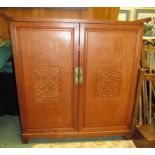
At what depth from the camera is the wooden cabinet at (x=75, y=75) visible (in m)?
1.42

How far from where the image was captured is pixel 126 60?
1.55 meters

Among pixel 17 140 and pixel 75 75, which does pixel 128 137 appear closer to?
pixel 75 75

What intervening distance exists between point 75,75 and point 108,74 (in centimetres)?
32

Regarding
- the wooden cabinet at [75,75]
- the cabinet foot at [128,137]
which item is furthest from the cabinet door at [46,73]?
the cabinet foot at [128,137]

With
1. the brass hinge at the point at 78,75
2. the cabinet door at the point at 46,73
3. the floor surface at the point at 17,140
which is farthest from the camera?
the floor surface at the point at 17,140

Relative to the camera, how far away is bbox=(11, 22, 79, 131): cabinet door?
1.40 meters

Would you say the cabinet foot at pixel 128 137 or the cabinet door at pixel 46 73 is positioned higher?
the cabinet door at pixel 46 73

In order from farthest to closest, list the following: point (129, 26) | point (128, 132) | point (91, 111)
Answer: point (128, 132) < point (91, 111) < point (129, 26)

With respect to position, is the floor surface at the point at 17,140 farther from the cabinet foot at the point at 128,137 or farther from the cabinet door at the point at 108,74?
the cabinet door at the point at 108,74

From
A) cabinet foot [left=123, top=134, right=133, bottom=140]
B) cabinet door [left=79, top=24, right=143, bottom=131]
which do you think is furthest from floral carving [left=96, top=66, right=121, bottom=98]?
cabinet foot [left=123, top=134, right=133, bottom=140]
